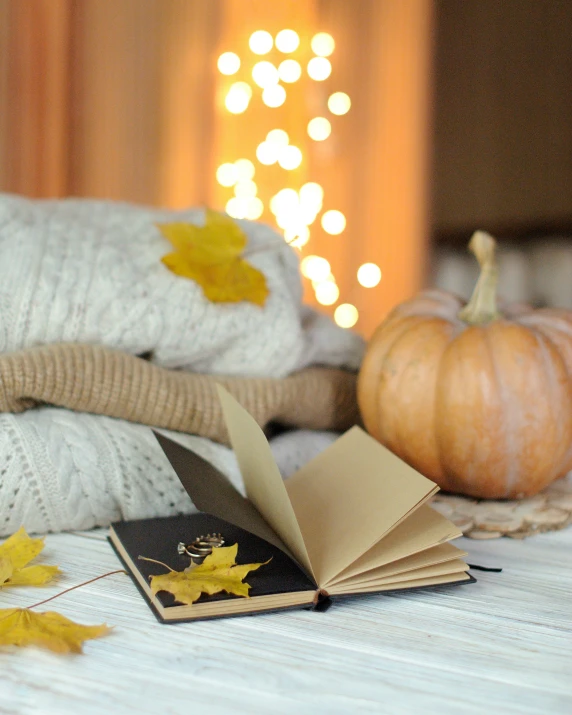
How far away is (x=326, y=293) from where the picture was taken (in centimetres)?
279

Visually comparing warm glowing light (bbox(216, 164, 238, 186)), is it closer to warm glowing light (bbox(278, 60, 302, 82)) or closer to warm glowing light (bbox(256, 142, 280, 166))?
warm glowing light (bbox(256, 142, 280, 166))

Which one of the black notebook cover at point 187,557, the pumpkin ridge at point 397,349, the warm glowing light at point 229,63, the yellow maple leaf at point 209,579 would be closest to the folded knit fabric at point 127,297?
the pumpkin ridge at point 397,349

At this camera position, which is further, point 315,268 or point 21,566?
point 315,268

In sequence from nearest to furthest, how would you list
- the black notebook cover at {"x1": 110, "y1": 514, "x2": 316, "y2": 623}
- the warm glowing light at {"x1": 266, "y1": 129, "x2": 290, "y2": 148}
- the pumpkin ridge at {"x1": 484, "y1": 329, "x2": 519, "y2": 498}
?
the black notebook cover at {"x1": 110, "y1": 514, "x2": 316, "y2": 623}
the pumpkin ridge at {"x1": 484, "y1": 329, "x2": 519, "y2": 498}
the warm glowing light at {"x1": 266, "y1": 129, "x2": 290, "y2": 148}

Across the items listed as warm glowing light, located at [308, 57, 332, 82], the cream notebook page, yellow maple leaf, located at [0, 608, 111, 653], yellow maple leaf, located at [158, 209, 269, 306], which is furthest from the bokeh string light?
yellow maple leaf, located at [0, 608, 111, 653]

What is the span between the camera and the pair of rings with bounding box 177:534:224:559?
0.54 meters

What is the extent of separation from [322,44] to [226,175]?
2.03 feet

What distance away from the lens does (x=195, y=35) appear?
9.37 ft

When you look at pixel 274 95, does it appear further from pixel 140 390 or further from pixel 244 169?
pixel 140 390

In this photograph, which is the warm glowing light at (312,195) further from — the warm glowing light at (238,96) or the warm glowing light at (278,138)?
the warm glowing light at (238,96)

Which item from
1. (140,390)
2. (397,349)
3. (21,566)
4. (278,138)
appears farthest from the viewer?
(278,138)

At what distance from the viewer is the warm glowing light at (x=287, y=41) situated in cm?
272

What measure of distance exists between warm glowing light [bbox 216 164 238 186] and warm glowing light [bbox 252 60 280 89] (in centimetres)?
34

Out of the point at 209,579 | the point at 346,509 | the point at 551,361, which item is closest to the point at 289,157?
the point at 551,361
